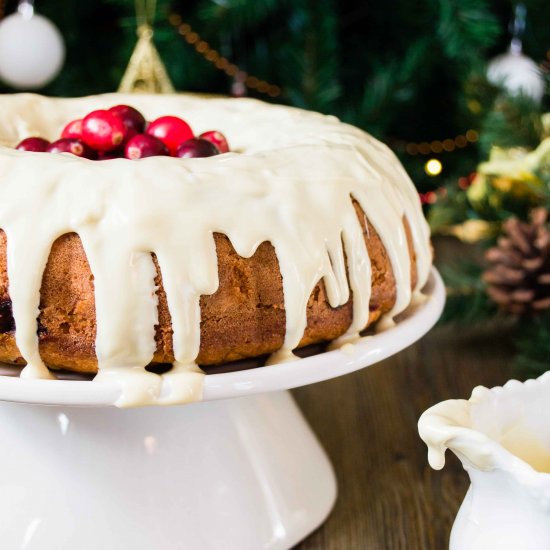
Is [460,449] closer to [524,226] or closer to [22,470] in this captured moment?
[22,470]

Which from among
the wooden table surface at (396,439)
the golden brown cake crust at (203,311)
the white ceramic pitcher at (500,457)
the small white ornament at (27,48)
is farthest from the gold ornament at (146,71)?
the white ceramic pitcher at (500,457)

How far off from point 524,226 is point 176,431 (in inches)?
31.4

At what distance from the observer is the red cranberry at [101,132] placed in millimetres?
997

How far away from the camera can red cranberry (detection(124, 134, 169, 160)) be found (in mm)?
968

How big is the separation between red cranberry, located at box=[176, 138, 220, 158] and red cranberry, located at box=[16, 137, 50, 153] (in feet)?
0.55

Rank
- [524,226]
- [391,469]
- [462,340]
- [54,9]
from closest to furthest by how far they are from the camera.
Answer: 1. [391,469]
2. [524,226]
3. [462,340]
4. [54,9]

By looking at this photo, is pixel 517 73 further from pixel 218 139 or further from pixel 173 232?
pixel 173 232

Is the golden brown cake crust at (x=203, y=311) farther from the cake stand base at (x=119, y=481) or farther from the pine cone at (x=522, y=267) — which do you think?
the pine cone at (x=522, y=267)

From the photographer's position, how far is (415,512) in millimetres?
1064

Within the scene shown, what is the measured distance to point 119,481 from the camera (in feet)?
3.04

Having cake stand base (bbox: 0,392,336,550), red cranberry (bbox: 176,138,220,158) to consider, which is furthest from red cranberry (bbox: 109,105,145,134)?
cake stand base (bbox: 0,392,336,550)

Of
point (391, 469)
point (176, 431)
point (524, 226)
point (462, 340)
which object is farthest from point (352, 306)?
point (462, 340)

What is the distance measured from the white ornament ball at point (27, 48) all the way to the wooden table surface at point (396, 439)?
777mm

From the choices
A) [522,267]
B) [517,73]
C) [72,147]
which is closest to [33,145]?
[72,147]
